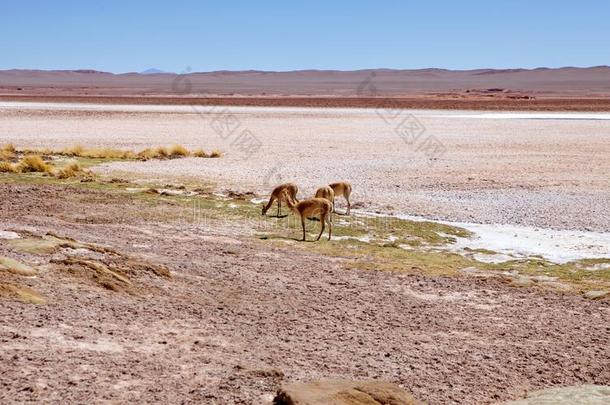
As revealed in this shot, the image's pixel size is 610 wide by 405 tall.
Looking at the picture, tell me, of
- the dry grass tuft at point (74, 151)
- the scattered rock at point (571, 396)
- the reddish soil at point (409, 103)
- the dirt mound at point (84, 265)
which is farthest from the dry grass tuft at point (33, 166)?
the reddish soil at point (409, 103)

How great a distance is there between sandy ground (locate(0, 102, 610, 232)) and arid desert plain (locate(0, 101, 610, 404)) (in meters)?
0.21

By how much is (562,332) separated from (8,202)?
1053cm

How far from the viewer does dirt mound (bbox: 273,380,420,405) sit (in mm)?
5863

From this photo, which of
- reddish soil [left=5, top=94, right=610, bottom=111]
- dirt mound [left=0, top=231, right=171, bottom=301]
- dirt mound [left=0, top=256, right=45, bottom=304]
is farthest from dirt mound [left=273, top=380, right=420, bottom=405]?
reddish soil [left=5, top=94, right=610, bottom=111]

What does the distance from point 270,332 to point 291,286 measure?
2.09m

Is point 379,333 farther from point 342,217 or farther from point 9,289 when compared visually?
point 342,217

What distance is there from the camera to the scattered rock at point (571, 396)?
21.2ft

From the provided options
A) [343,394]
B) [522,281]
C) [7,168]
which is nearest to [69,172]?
[7,168]

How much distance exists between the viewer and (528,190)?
2181 centimetres

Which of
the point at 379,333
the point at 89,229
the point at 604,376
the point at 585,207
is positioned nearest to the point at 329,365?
the point at 379,333

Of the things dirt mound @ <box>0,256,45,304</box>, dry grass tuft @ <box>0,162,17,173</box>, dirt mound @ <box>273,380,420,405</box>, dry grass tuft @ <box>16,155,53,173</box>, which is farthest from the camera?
dry grass tuft @ <box>16,155,53,173</box>

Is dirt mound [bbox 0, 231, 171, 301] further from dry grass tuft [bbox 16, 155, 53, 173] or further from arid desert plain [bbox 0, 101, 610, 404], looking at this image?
dry grass tuft [bbox 16, 155, 53, 173]

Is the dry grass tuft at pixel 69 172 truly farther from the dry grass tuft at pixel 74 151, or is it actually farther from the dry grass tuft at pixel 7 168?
the dry grass tuft at pixel 74 151

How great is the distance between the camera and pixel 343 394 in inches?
236
